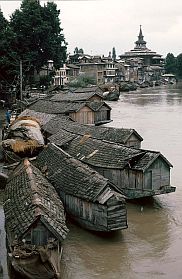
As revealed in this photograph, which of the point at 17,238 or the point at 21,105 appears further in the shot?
the point at 21,105

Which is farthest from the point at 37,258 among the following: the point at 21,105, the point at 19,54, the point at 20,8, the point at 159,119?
the point at 20,8

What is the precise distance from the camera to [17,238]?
1432cm

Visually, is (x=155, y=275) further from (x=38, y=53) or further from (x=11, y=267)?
(x=38, y=53)

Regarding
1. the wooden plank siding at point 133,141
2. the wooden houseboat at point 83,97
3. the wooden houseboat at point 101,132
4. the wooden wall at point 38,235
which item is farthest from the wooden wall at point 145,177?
the wooden houseboat at point 83,97

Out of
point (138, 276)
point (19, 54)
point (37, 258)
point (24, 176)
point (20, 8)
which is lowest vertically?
point (138, 276)

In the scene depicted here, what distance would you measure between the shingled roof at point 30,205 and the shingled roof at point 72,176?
3.04ft

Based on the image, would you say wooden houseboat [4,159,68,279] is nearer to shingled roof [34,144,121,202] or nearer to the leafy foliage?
shingled roof [34,144,121,202]

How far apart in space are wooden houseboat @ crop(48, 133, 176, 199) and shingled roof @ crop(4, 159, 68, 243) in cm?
378

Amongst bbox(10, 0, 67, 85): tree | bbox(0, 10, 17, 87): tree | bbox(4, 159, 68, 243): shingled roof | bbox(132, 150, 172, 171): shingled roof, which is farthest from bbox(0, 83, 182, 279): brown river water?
bbox(10, 0, 67, 85): tree

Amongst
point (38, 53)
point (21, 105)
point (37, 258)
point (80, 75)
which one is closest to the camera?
point (37, 258)

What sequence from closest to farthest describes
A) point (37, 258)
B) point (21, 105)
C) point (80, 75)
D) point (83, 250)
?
point (37, 258)
point (83, 250)
point (21, 105)
point (80, 75)

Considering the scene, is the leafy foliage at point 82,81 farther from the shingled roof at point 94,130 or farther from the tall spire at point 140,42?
the tall spire at point 140,42

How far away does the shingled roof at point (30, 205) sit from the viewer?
14531 millimetres

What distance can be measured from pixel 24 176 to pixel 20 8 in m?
45.4
